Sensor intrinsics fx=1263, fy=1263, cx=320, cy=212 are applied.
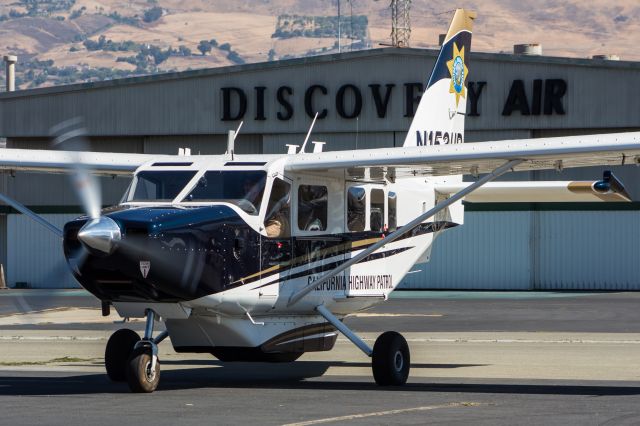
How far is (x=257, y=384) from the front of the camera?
15.2 metres

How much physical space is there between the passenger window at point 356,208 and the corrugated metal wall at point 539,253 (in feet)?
73.5

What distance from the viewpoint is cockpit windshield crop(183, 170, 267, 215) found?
14383mm

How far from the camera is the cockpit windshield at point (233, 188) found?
566 inches

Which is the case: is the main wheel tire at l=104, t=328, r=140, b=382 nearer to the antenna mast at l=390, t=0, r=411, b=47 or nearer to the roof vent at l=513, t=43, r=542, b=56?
the roof vent at l=513, t=43, r=542, b=56

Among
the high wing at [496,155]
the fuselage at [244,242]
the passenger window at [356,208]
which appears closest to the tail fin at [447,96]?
the fuselage at [244,242]

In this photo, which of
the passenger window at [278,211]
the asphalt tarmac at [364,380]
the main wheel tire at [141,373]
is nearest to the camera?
the asphalt tarmac at [364,380]

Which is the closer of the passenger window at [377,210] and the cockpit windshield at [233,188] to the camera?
the cockpit windshield at [233,188]

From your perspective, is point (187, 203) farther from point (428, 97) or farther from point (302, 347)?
point (428, 97)

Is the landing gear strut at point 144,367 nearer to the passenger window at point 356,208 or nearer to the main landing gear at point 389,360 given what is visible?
the main landing gear at point 389,360

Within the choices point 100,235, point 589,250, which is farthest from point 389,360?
point 589,250

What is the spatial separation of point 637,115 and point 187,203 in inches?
1005

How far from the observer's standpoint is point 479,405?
12812 mm

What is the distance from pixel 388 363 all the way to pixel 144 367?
2.99 m

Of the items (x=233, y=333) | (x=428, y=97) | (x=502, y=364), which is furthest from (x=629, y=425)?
(x=428, y=97)
